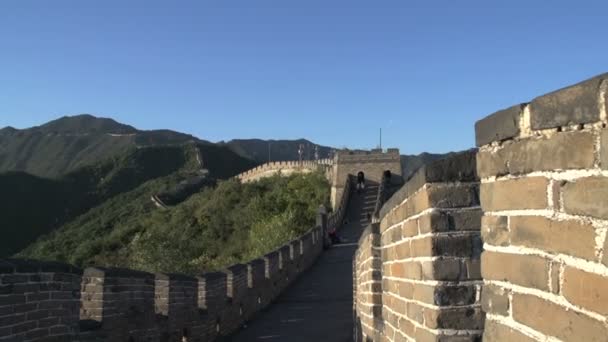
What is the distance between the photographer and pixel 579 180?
1782mm

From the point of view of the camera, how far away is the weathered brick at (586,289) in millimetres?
1646

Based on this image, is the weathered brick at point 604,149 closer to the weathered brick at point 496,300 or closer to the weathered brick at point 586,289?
the weathered brick at point 586,289

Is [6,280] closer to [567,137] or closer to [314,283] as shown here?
[567,137]

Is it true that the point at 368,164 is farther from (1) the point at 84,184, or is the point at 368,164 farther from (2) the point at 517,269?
(1) the point at 84,184

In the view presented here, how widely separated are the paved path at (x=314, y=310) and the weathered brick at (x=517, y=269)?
9540 millimetres

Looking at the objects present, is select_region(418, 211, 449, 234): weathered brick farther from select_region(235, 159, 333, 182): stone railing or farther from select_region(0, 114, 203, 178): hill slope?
select_region(0, 114, 203, 178): hill slope

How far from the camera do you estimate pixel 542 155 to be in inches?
78.6

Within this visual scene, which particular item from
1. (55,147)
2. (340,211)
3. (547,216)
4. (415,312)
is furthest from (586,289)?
(55,147)

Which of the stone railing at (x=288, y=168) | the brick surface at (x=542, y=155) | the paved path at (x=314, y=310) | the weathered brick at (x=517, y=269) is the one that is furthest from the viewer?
the stone railing at (x=288, y=168)

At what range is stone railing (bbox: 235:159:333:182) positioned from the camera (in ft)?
209

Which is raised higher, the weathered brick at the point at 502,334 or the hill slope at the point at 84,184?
the hill slope at the point at 84,184

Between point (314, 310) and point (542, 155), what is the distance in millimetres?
14181

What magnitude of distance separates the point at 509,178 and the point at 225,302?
37.8ft

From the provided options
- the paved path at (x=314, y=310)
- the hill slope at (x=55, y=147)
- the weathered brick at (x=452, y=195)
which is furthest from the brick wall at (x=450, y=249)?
the hill slope at (x=55, y=147)
